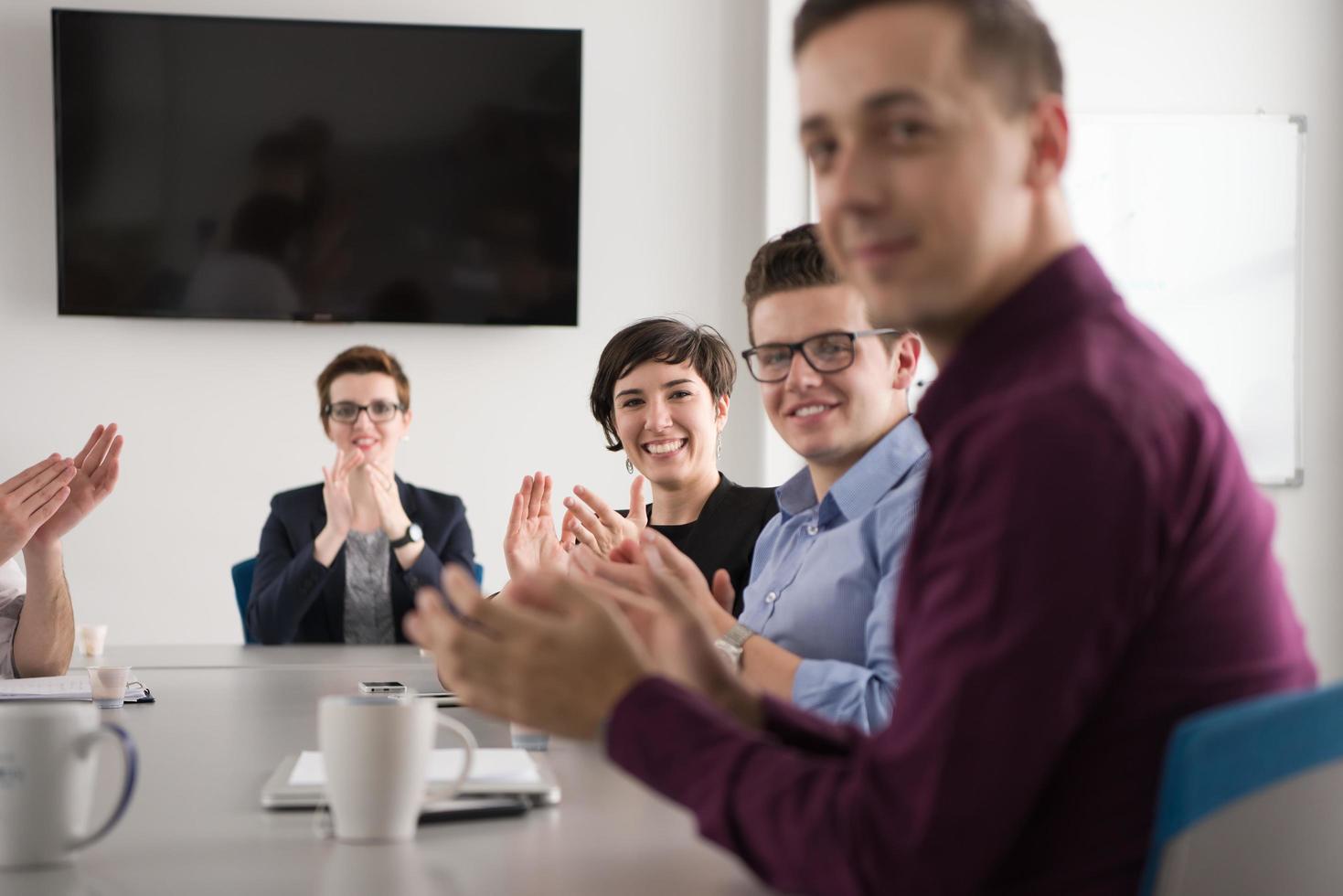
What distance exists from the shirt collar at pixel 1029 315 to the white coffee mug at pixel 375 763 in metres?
0.49

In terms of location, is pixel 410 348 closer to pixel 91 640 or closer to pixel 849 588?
pixel 91 640

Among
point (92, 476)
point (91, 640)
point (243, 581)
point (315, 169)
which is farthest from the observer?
point (315, 169)

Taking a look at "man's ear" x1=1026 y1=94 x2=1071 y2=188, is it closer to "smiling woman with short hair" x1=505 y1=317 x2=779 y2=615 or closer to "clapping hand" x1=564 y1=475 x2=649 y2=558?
"clapping hand" x1=564 y1=475 x2=649 y2=558

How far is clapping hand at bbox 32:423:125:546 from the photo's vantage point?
2.58 m

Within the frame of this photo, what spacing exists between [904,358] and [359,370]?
2279 millimetres

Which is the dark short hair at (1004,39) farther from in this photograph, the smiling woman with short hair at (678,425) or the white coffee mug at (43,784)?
the smiling woman with short hair at (678,425)

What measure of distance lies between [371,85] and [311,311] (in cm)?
77

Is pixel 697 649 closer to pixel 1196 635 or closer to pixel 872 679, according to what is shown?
pixel 1196 635

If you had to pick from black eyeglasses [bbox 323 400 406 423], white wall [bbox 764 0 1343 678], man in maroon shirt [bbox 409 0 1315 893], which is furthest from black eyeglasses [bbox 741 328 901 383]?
white wall [bbox 764 0 1343 678]

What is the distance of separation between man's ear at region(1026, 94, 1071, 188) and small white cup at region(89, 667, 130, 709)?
1.54 metres

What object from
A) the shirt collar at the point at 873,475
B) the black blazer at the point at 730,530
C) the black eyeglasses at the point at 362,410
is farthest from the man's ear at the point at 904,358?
the black eyeglasses at the point at 362,410

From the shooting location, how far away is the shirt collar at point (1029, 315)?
91 cm

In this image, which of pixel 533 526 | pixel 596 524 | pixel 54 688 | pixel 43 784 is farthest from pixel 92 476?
pixel 43 784

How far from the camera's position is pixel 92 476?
263 cm
